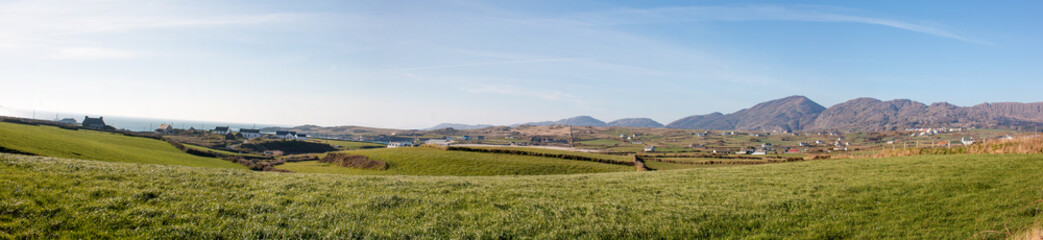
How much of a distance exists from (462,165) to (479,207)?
35.8 m

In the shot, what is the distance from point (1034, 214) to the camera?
12102 mm

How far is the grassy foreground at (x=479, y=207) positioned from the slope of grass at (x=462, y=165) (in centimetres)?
2849

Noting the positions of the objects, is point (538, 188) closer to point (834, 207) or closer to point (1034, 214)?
point (834, 207)

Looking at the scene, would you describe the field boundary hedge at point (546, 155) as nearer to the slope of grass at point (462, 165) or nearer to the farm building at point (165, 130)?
the slope of grass at point (462, 165)

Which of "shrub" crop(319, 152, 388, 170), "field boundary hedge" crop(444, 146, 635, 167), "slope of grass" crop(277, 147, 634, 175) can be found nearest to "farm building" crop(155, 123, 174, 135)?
"shrub" crop(319, 152, 388, 170)

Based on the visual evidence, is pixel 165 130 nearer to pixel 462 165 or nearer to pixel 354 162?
pixel 354 162

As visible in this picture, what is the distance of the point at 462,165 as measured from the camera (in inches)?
1906

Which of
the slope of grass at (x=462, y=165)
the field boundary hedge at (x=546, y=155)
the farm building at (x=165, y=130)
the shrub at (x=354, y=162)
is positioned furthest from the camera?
the farm building at (x=165, y=130)

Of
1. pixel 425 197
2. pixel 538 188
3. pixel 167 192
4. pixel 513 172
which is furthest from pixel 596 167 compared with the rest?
pixel 167 192

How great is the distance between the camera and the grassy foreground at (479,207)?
31.2 ft

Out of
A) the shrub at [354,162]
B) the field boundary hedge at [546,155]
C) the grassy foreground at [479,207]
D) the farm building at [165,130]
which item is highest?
the farm building at [165,130]

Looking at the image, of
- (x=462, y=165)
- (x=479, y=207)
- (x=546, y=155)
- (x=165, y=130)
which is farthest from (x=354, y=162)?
(x=165, y=130)

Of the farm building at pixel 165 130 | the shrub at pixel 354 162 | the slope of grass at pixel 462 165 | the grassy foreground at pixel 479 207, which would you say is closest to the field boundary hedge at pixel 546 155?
the slope of grass at pixel 462 165

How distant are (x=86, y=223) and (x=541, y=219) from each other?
33.7 feet
